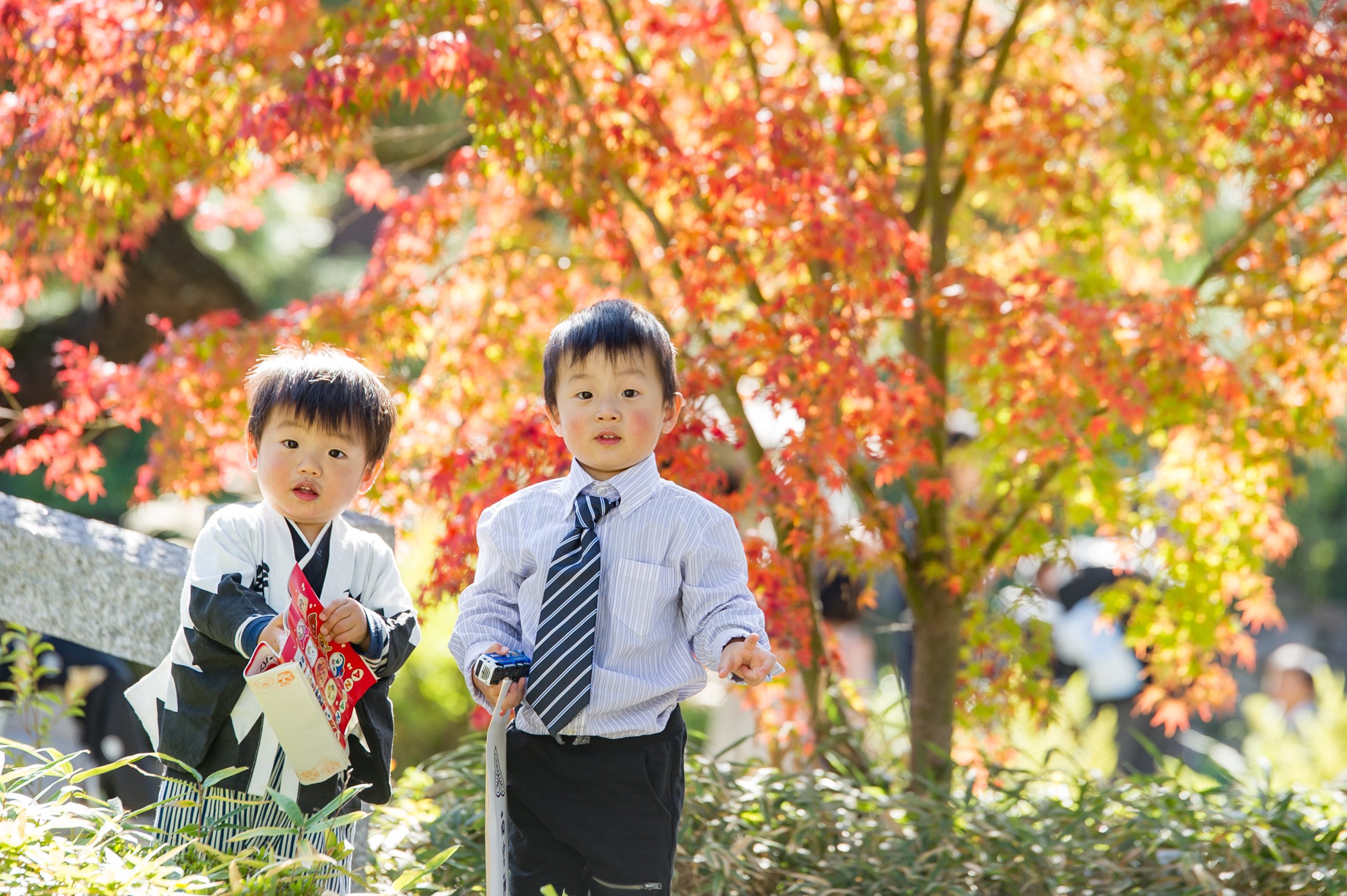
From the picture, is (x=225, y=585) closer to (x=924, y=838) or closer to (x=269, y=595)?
(x=269, y=595)

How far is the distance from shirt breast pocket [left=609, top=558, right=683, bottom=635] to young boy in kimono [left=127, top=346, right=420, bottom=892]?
0.42 meters

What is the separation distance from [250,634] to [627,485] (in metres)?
0.70

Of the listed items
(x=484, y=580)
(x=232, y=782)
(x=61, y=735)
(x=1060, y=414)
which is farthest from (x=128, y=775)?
(x=1060, y=414)

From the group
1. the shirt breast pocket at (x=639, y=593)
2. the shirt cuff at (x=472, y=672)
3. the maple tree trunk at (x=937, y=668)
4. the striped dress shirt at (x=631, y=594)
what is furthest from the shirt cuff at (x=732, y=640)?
the maple tree trunk at (x=937, y=668)

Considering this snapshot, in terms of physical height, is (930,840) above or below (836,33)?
below

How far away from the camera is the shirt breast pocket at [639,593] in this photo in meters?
2.14

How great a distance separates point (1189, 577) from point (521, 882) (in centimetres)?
280

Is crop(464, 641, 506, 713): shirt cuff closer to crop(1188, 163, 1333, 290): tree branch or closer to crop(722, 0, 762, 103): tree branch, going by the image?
crop(722, 0, 762, 103): tree branch

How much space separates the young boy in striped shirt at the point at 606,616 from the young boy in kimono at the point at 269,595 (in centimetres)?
26

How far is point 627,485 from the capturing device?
2.21 meters

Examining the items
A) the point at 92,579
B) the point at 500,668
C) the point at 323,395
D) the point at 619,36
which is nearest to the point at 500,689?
the point at 500,668

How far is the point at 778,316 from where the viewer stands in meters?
3.33

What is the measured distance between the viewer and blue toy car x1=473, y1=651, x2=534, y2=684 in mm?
2012

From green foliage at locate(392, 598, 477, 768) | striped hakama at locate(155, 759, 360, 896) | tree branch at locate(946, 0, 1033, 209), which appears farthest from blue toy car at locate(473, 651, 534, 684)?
green foliage at locate(392, 598, 477, 768)
